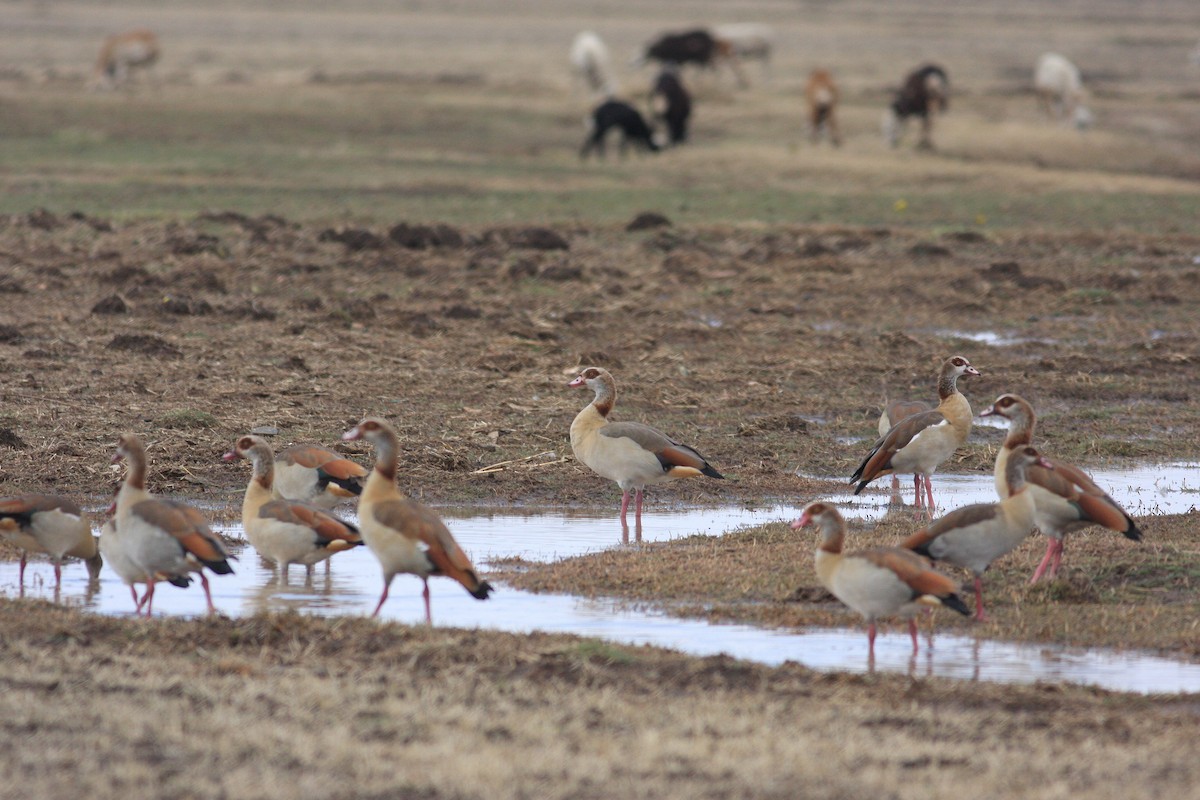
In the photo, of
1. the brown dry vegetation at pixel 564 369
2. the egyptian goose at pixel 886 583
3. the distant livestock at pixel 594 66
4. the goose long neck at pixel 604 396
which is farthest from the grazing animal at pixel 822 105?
the egyptian goose at pixel 886 583

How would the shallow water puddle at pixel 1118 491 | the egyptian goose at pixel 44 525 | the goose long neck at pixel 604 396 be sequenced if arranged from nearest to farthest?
the egyptian goose at pixel 44 525
the shallow water puddle at pixel 1118 491
the goose long neck at pixel 604 396

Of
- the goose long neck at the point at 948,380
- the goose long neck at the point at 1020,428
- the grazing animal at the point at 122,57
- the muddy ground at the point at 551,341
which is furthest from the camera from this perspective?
the grazing animal at the point at 122,57

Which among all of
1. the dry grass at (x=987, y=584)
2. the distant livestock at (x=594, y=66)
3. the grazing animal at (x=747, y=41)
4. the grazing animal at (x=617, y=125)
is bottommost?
the dry grass at (x=987, y=584)

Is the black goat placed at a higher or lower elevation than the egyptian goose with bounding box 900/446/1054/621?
higher

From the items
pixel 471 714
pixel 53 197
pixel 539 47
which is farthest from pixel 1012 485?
pixel 539 47

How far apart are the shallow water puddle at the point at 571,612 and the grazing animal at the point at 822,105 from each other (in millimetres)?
27441

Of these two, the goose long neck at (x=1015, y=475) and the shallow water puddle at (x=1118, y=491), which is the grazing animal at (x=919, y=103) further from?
the goose long neck at (x=1015, y=475)

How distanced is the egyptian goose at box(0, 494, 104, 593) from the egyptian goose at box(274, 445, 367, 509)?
1.78m

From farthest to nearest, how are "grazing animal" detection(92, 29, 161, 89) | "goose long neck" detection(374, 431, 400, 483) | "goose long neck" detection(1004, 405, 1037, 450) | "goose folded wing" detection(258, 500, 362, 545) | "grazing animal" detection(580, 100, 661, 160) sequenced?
"grazing animal" detection(92, 29, 161, 89)
"grazing animal" detection(580, 100, 661, 160)
"goose long neck" detection(1004, 405, 1037, 450)
"goose folded wing" detection(258, 500, 362, 545)
"goose long neck" detection(374, 431, 400, 483)

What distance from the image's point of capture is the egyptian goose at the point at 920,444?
39.9ft

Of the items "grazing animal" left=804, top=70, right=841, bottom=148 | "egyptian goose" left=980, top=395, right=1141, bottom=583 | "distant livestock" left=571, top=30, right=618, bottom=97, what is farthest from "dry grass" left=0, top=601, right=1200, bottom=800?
"distant livestock" left=571, top=30, right=618, bottom=97

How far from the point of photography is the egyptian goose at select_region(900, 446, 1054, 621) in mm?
9234

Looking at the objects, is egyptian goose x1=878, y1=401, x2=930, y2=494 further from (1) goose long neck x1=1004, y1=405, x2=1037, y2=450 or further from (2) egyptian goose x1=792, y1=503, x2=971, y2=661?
(2) egyptian goose x1=792, y1=503, x2=971, y2=661

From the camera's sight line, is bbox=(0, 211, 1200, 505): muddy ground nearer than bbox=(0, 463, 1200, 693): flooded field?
No
